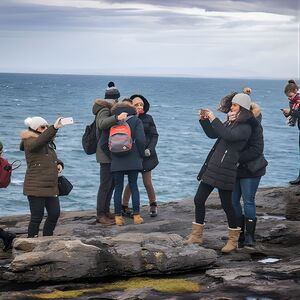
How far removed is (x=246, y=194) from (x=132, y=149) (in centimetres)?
231

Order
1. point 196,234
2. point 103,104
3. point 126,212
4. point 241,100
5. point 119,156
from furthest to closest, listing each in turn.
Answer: point 126,212
point 103,104
point 119,156
point 196,234
point 241,100

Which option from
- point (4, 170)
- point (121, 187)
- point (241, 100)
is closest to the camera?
point (241, 100)

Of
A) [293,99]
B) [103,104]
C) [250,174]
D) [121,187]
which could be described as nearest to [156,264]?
[250,174]

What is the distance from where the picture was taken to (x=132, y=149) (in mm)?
12688

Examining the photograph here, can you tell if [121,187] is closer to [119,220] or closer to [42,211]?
[119,220]

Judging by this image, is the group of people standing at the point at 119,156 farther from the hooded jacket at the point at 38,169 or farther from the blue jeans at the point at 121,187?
the hooded jacket at the point at 38,169

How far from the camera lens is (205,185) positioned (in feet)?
36.5

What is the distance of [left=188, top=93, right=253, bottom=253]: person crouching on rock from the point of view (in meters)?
10.8

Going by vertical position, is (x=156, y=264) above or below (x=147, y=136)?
below

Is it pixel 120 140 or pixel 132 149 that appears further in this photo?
pixel 132 149

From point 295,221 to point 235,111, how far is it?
10.8 ft

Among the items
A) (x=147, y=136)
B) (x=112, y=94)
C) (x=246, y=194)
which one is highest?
(x=112, y=94)

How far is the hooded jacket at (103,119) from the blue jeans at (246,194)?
2.43m

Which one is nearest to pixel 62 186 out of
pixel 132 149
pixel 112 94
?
pixel 132 149
